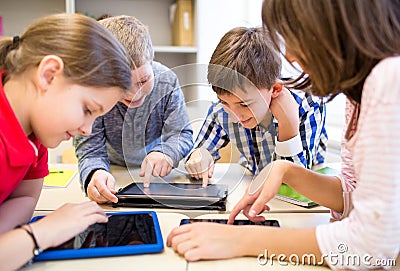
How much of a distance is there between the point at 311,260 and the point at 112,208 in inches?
18.6

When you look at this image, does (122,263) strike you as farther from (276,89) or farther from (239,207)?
(276,89)

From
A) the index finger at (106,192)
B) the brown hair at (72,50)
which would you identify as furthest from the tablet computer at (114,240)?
the brown hair at (72,50)

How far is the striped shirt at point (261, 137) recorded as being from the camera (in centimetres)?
117

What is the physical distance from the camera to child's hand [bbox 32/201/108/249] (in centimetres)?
68

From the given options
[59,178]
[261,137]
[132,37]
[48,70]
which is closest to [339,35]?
[48,70]

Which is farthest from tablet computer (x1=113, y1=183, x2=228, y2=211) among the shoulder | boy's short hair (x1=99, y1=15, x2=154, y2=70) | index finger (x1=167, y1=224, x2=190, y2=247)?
the shoulder

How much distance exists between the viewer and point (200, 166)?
1.22 metres

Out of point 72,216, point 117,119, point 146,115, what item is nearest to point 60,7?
point 117,119

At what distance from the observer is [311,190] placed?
922 mm

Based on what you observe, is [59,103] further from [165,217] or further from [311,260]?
[311,260]

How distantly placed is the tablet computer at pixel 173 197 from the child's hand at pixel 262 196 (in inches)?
4.4

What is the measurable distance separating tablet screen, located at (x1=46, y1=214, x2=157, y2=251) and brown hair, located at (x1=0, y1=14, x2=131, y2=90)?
26 cm

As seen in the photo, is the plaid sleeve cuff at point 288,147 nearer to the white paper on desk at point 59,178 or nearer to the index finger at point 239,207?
the index finger at point 239,207

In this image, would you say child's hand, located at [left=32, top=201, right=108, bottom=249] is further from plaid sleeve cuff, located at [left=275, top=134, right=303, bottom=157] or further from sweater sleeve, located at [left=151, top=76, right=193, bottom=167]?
plaid sleeve cuff, located at [left=275, top=134, right=303, bottom=157]
